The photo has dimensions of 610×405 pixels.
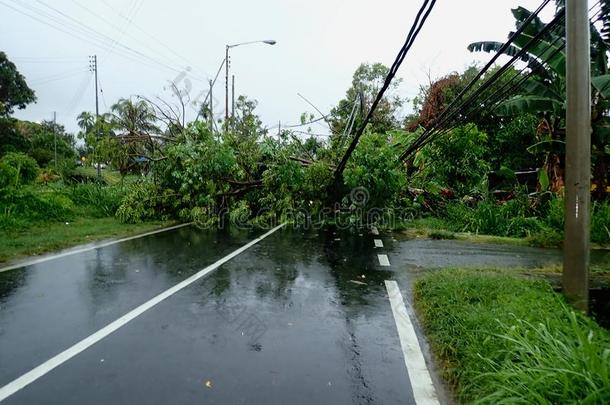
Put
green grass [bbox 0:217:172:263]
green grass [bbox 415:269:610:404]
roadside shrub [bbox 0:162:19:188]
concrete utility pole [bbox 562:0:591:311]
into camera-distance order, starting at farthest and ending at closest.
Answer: roadside shrub [bbox 0:162:19:188] → green grass [bbox 0:217:172:263] → concrete utility pole [bbox 562:0:591:311] → green grass [bbox 415:269:610:404]

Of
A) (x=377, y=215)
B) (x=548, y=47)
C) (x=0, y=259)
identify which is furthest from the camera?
(x=377, y=215)

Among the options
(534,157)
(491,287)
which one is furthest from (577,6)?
(534,157)

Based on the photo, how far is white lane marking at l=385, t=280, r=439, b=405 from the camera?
3.20 metres

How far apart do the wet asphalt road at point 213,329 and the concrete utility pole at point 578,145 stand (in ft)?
6.61

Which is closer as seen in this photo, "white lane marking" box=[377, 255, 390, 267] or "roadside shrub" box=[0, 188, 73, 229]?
"white lane marking" box=[377, 255, 390, 267]

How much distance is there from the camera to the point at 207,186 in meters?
13.2

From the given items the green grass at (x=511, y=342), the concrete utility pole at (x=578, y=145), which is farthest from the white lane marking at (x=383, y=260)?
the concrete utility pole at (x=578, y=145)

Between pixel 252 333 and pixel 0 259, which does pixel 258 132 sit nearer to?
pixel 0 259

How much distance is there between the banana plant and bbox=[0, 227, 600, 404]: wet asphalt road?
172 inches

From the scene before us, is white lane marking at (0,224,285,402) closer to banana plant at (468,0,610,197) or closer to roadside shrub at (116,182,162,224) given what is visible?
roadside shrub at (116,182,162,224)

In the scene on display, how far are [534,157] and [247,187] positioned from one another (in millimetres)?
12300

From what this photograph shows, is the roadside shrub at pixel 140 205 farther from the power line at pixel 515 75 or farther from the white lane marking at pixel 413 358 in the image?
the white lane marking at pixel 413 358

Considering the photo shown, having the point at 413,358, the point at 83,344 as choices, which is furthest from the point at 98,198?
the point at 413,358

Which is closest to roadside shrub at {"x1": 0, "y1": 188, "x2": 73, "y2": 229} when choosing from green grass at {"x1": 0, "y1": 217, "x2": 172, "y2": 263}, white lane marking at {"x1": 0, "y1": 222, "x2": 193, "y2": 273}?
green grass at {"x1": 0, "y1": 217, "x2": 172, "y2": 263}
